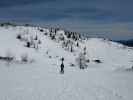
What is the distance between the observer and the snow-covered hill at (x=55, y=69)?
16.1 metres

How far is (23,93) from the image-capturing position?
15852 mm

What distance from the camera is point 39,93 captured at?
16016mm

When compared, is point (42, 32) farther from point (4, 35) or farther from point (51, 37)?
point (4, 35)

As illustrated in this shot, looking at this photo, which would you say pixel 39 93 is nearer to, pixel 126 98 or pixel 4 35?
pixel 126 98

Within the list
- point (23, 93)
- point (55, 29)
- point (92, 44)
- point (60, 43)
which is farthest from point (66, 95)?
point (92, 44)

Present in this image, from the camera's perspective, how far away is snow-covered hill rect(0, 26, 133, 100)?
634 inches

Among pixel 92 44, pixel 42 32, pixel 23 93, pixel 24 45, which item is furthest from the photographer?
pixel 92 44

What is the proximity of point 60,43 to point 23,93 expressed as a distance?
10182cm

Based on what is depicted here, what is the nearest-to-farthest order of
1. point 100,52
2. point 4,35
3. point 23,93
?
point 23,93 → point 4,35 → point 100,52

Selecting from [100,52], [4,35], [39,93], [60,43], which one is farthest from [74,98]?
[100,52]

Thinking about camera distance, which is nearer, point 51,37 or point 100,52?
point 51,37

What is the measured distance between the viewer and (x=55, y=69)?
3694cm

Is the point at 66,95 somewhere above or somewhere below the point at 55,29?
below

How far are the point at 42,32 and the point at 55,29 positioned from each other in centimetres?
1920
